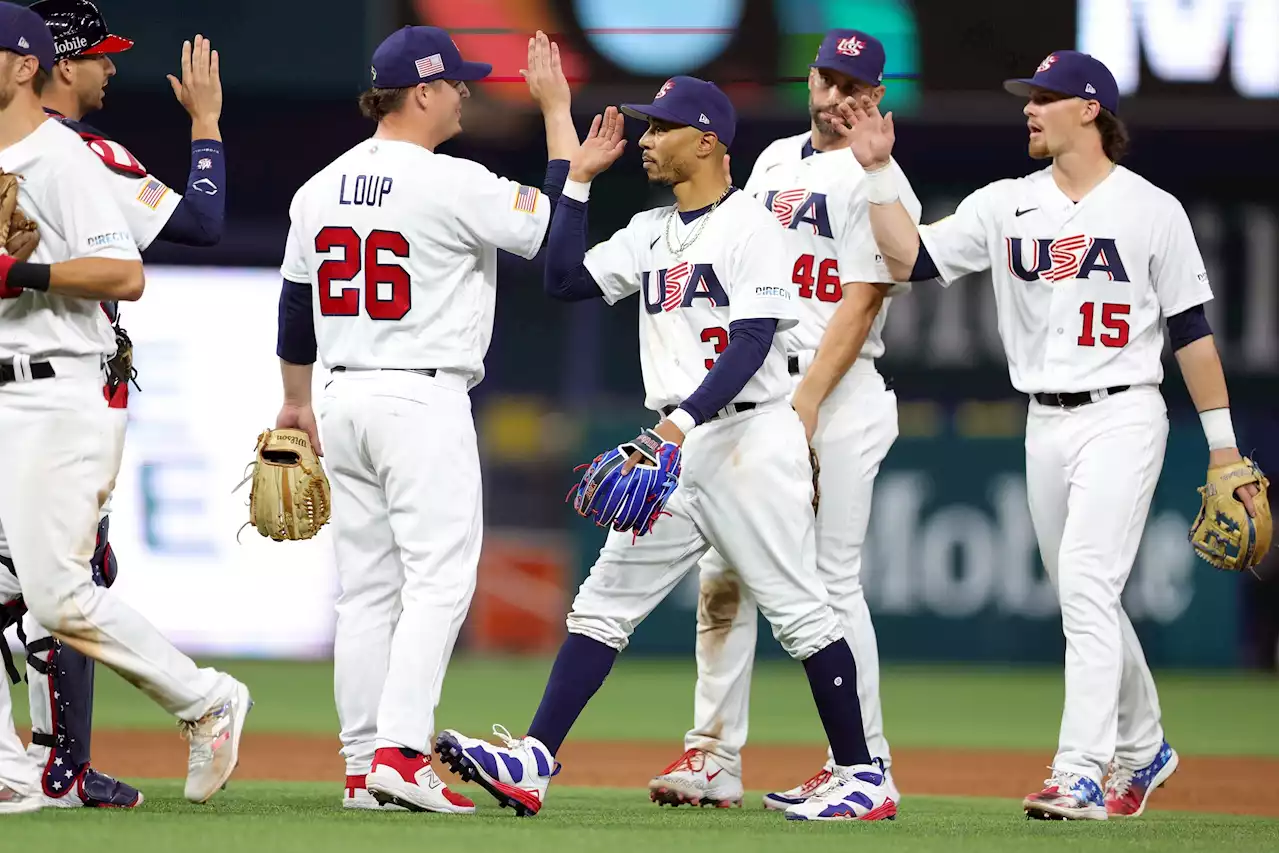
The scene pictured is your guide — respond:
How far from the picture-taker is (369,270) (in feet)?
15.8

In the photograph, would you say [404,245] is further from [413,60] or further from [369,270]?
[413,60]

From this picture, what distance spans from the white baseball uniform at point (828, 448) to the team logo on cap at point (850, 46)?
323mm

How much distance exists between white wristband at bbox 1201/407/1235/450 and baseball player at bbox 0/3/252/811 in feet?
9.96

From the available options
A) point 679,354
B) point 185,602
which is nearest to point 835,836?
point 679,354

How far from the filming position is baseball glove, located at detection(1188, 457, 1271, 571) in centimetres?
531

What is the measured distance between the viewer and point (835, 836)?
4469 mm

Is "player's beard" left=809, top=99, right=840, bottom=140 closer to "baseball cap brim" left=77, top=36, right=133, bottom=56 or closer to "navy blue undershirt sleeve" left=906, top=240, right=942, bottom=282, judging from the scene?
"navy blue undershirt sleeve" left=906, top=240, right=942, bottom=282

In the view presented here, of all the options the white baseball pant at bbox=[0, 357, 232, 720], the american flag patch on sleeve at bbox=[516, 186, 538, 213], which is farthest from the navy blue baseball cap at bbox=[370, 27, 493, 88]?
the white baseball pant at bbox=[0, 357, 232, 720]

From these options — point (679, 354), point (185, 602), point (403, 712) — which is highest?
point (679, 354)

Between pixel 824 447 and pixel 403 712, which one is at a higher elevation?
pixel 824 447

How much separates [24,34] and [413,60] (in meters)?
0.99

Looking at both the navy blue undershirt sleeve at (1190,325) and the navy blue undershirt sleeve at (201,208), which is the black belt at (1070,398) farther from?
the navy blue undershirt sleeve at (201,208)

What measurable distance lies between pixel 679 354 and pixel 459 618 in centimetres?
94

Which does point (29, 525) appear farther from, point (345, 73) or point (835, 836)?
point (345, 73)
